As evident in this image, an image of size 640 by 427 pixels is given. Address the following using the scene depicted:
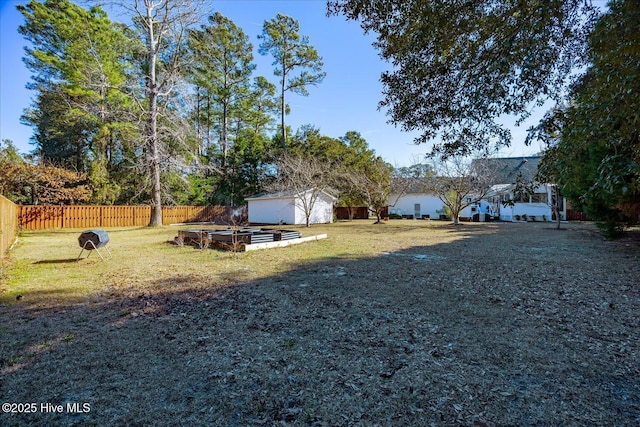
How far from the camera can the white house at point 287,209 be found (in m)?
24.5

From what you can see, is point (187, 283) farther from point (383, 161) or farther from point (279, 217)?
point (383, 161)

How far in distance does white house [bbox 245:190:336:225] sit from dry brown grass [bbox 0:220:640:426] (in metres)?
18.1

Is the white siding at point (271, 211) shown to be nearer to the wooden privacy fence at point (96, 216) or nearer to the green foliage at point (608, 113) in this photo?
the wooden privacy fence at point (96, 216)

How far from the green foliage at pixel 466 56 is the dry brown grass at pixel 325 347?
2.42 m

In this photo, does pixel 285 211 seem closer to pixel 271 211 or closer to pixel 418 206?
pixel 271 211

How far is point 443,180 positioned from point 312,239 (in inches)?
542

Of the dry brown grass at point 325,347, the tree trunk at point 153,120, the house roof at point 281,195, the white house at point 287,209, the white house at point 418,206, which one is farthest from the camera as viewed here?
the white house at point 418,206

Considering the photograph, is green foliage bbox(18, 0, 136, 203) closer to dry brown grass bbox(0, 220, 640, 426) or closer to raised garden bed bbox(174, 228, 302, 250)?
raised garden bed bbox(174, 228, 302, 250)

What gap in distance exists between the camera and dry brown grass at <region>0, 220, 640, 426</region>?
224cm

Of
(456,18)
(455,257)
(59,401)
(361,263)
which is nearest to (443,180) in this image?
(455,257)

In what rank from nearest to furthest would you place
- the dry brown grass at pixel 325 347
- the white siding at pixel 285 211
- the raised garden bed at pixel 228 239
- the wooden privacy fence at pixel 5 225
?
the dry brown grass at pixel 325 347
the wooden privacy fence at pixel 5 225
the raised garden bed at pixel 228 239
the white siding at pixel 285 211

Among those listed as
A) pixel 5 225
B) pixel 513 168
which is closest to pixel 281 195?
pixel 5 225

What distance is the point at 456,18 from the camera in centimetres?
338

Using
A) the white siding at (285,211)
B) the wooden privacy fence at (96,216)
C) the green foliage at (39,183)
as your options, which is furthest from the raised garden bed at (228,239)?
the green foliage at (39,183)
